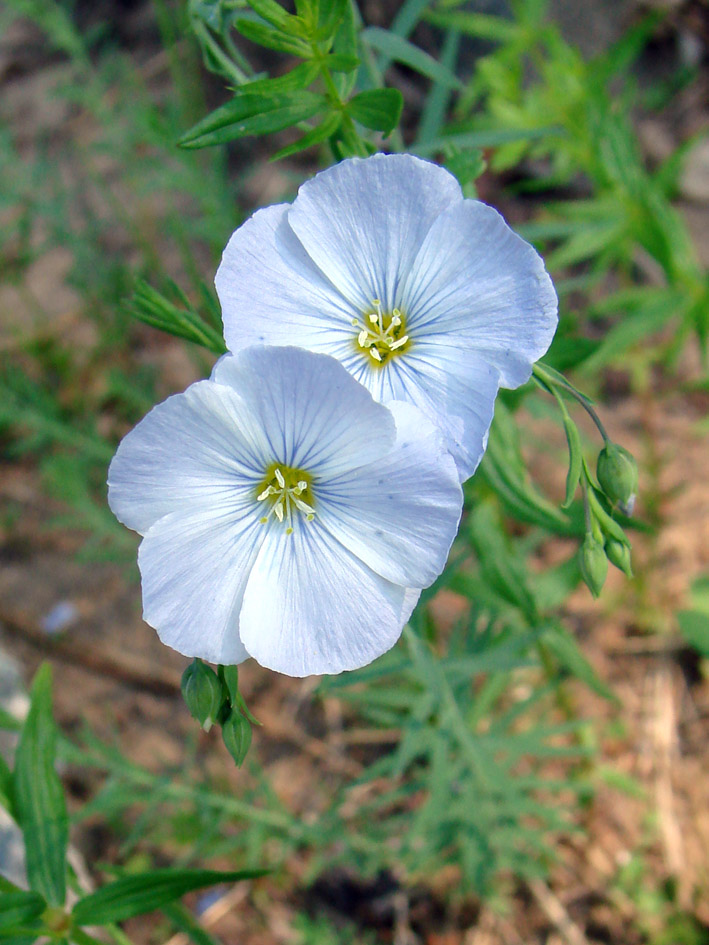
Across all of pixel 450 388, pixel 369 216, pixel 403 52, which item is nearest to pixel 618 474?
pixel 450 388

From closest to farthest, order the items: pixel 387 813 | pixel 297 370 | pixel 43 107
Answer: pixel 297 370 → pixel 387 813 → pixel 43 107

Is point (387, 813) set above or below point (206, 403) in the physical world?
below

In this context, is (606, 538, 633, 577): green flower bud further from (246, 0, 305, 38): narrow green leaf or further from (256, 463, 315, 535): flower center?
(246, 0, 305, 38): narrow green leaf

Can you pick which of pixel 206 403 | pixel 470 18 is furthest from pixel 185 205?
pixel 206 403

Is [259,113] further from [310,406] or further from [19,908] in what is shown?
[19,908]

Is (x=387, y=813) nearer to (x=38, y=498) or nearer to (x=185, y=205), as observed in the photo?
(x=38, y=498)

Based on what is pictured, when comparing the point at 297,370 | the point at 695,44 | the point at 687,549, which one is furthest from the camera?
the point at 695,44
